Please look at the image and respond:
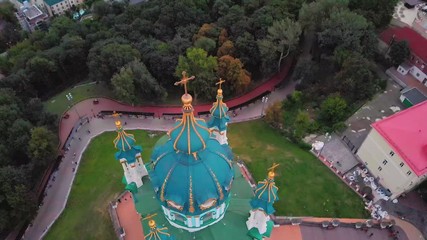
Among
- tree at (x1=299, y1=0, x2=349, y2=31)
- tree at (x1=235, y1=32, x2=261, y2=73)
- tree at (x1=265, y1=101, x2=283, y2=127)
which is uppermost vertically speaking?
tree at (x1=299, y1=0, x2=349, y2=31)

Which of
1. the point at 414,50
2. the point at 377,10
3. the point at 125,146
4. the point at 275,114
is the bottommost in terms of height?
the point at 125,146

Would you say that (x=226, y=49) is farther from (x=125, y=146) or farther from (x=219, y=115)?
(x=125, y=146)

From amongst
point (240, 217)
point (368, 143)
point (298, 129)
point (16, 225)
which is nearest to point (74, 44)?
point (16, 225)

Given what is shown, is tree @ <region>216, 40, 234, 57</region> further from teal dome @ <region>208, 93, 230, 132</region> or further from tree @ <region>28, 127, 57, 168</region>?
tree @ <region>28, 127, 57, 168</region>

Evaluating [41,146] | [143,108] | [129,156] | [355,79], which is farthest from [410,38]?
[41,146]

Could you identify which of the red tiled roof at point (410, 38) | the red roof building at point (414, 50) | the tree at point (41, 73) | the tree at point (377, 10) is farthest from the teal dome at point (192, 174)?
the tree at point (377, 10)

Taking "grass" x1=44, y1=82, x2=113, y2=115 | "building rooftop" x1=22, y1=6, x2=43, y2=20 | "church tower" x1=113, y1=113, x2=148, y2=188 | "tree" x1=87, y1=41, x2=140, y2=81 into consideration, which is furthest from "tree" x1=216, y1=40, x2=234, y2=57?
"building rooftop" x1=22, y1=6, x2=43, y2=20
